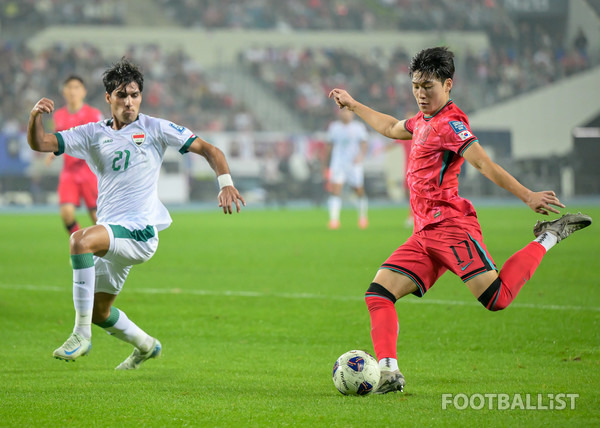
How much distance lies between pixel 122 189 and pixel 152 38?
107ft

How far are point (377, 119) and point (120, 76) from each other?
176 centimetres

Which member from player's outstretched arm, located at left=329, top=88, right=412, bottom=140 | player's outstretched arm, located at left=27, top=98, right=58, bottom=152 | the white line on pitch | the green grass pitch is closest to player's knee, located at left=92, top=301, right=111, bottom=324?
the green grass pitch

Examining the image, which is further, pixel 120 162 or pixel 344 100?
pixel 344 100

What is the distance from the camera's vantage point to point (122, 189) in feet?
18.8

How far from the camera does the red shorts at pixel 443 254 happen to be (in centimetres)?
503

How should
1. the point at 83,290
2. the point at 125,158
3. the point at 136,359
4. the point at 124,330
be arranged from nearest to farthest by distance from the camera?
1. the point at 83,290
2. the point at 125,158
3. the point at 124,330
4. the point at 136,359

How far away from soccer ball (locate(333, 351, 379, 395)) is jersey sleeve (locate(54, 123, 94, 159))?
229 centimetres

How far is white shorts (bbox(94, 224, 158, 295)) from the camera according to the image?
18.1 ft

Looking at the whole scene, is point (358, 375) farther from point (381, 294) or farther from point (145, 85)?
point (145, 85)

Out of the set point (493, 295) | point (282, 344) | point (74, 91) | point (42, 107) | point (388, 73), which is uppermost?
point (388, 73)

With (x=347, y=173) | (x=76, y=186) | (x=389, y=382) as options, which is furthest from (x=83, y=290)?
(x=347, y=173)

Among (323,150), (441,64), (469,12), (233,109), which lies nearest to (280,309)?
(441,64)

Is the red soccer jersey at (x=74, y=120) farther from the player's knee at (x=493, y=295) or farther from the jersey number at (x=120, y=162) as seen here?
the player's knee at (x=493, y=295)

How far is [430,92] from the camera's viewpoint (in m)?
5.07
